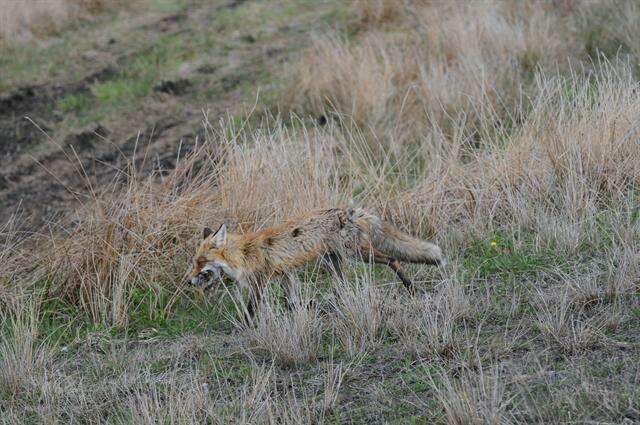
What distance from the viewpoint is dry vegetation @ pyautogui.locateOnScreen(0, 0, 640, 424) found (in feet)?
15.9

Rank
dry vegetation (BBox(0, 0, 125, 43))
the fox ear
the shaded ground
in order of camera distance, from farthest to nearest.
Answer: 1. dry vegetation (BBox(0, 0, 125, 43))
2. the shaded ground
3. the fox ear

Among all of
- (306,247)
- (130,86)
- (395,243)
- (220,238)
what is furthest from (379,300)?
(130,86)

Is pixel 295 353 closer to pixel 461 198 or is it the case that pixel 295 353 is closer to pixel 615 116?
pixel 461 198

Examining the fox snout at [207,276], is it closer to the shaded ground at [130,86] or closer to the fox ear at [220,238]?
the fox ear at [220,238]

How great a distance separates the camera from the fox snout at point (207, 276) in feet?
20.3

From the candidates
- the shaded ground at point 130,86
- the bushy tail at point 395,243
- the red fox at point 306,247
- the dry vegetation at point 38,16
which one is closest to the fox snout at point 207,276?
the red fox at point 306,247

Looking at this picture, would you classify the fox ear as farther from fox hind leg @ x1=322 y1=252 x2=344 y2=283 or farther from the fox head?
fox hind leg @ x1=322 y1=252 x2=344 y2=283

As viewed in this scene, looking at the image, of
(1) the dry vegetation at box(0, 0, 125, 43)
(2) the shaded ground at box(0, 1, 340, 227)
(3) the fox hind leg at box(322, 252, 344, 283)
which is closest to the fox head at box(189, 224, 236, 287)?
(3) the fox hind leg at box(322, 252, 344, 283)

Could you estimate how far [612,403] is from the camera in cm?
437

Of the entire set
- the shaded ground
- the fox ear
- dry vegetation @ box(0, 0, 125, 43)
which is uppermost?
dry vegetation @ box(0, 0, 125, 43)

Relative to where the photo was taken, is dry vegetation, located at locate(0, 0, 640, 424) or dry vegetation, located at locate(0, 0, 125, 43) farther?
dry vegetation, located at locate(0, 0, 125, 43)

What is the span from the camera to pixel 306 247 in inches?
248

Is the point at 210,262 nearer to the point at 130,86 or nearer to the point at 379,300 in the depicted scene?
the point at 379,300

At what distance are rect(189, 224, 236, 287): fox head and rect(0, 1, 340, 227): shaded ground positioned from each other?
11.7ft
